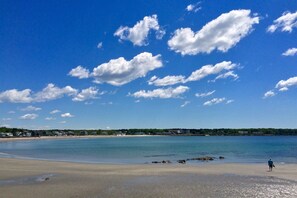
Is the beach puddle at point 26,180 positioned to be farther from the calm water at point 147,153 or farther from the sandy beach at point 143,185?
the calm water at point 147,153

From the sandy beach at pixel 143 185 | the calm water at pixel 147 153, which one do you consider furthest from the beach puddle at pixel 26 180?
the calm water at pixel 147 153

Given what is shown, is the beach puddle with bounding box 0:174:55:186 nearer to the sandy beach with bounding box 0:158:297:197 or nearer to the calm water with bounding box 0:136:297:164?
the sandy beach with bounding box 0:158:297:197

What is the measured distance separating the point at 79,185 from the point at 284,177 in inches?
706

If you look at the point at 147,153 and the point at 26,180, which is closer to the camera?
the point at 26,180

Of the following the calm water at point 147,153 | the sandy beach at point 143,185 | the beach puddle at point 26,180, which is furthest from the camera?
the calm water at point 147,153

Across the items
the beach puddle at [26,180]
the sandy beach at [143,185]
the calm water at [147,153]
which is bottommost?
the calm water at [147,153]

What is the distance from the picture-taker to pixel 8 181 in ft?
88.4

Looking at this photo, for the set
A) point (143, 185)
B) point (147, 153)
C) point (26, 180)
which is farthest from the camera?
point (147, 153)

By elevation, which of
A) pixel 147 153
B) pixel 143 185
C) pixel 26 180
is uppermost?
pixel 26 180

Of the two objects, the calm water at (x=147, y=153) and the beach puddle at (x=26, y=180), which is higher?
the beach puddle at (x=26, y=180)

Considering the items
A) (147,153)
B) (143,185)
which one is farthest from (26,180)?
(147,153)

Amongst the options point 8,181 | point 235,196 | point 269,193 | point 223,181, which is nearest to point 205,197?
point 235,196

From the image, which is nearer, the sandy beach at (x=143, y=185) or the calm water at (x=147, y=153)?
the sandy beach at (x=143, y=185)

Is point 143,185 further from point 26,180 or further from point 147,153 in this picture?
point 147,153
